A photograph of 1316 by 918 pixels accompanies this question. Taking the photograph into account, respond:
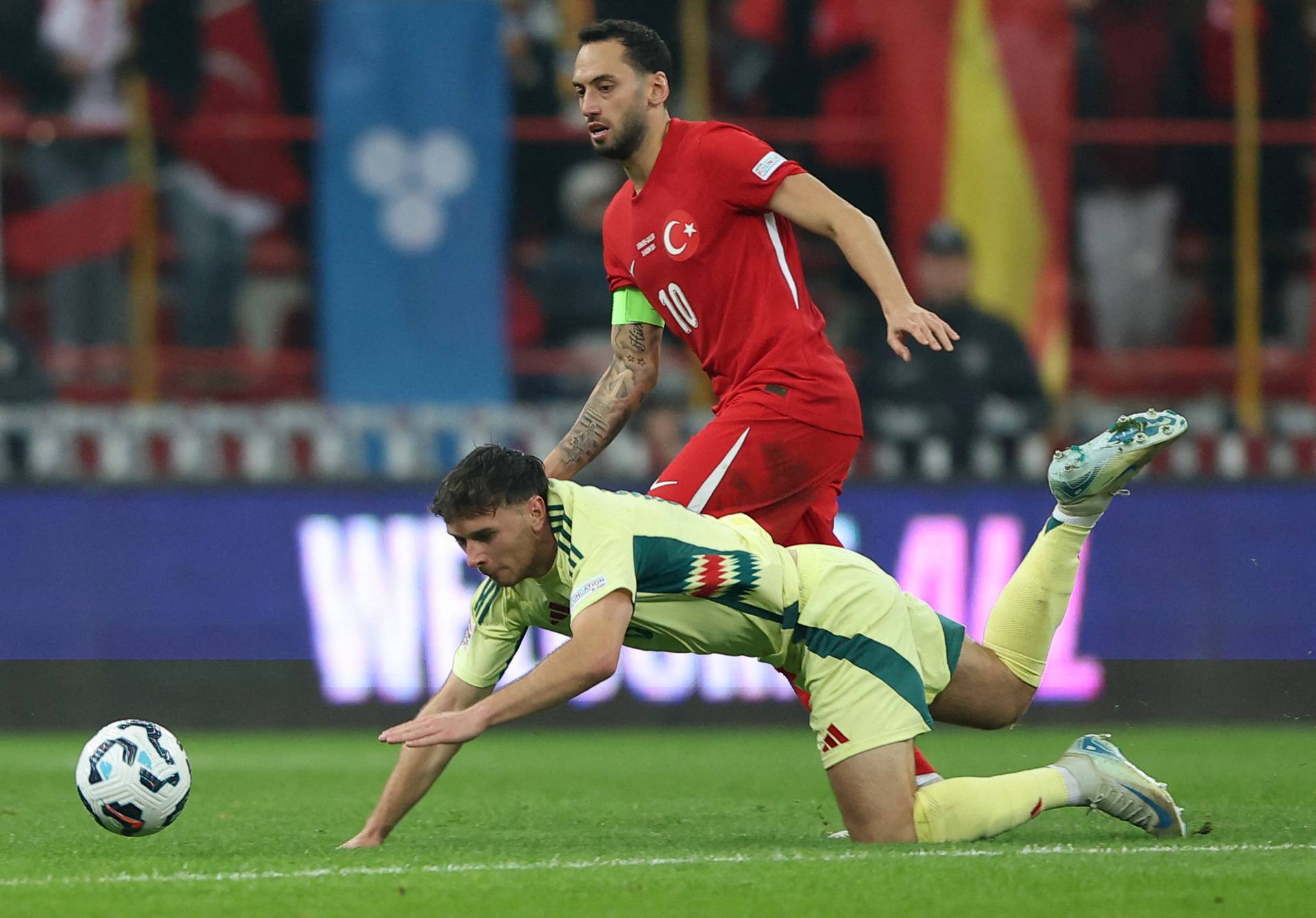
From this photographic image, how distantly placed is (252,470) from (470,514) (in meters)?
6.17

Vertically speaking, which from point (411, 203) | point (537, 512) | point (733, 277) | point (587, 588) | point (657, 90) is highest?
point (657, 90)

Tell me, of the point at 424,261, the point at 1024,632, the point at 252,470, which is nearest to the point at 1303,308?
the point at 424,261

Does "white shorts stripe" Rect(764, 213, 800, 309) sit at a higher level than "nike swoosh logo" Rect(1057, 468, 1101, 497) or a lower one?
higher

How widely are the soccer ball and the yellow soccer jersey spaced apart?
0.92 meters

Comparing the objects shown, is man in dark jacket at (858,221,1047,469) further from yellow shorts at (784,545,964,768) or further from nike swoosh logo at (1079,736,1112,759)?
yellow shorts at (784,545,964,768)

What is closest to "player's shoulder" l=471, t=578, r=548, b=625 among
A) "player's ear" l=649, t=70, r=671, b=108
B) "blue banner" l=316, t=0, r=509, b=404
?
"player's ear" l=649, t=70, r=671, b=108

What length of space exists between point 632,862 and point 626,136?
2392 millimetres

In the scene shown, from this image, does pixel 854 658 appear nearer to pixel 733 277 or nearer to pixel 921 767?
pixel 921 767

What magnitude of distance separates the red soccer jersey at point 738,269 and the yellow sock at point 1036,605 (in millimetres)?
768

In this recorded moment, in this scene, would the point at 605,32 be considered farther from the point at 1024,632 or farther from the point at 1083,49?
the point at 1083,49

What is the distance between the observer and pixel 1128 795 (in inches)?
260

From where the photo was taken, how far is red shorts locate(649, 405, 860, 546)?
23.0 feet

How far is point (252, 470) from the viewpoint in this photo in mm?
11953

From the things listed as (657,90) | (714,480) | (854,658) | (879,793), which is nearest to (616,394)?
(714,480)
